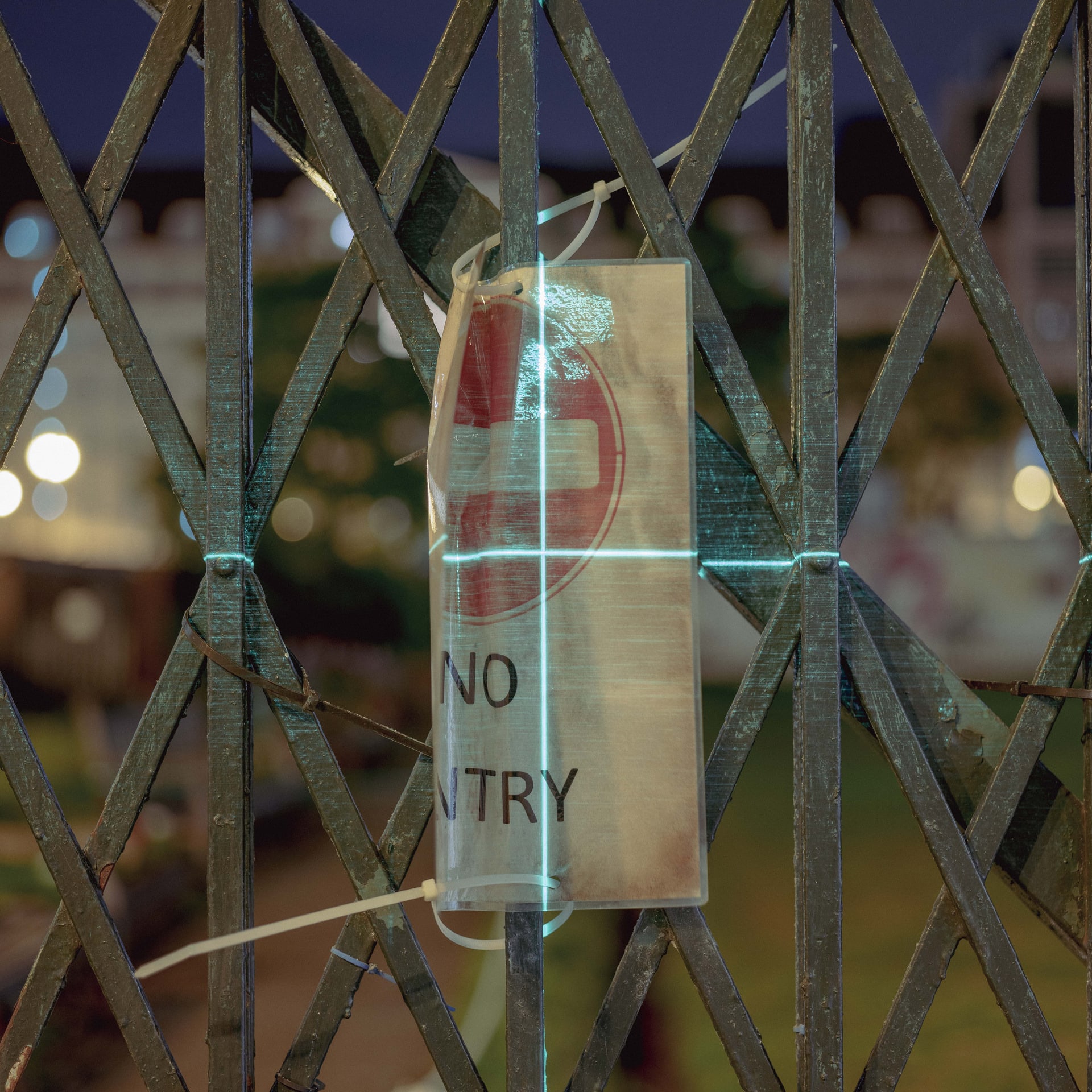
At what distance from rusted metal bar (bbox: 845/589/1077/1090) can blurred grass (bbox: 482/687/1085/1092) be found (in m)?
0.18

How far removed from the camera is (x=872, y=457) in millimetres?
2082

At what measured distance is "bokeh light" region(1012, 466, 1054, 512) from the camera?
3231 cm

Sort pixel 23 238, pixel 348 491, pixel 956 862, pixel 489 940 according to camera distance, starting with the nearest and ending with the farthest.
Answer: pixel 489 940 < pixel 956 862 < pixel 348 491 < pixel 23 238

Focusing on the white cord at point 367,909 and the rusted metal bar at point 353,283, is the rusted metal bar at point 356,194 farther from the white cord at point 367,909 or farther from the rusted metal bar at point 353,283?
the white cord at point 367,909

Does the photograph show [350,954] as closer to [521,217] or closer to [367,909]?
[367,909]

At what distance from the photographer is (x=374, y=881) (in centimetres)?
204

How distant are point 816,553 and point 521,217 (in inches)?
40.6

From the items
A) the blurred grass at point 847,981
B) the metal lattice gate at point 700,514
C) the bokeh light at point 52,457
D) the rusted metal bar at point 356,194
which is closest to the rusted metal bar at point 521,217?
the metal lattice gate at point 700,514

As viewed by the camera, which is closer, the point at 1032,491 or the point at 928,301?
the point at 928,301

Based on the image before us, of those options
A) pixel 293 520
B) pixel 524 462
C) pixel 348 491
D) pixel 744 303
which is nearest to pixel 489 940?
pixel 524 462

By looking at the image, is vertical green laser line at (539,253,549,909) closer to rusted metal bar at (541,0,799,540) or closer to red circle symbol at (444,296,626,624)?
red circle symbol at (444,296,626,624)

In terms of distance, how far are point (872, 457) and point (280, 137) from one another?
5.51ft

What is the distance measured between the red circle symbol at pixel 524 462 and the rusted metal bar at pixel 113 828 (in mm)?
692

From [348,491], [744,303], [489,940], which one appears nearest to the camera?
[489,940]
